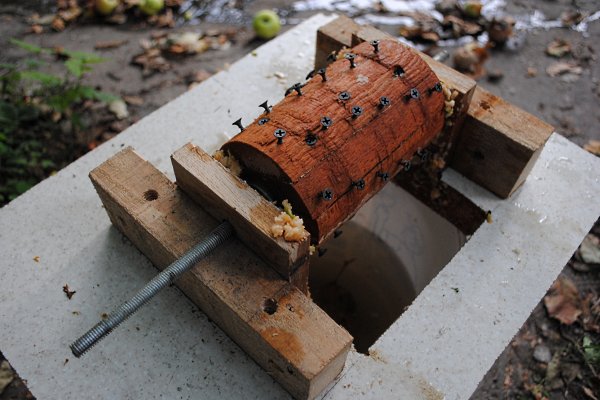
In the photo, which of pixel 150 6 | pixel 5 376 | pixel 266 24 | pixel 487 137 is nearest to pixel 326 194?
pixel 487 137

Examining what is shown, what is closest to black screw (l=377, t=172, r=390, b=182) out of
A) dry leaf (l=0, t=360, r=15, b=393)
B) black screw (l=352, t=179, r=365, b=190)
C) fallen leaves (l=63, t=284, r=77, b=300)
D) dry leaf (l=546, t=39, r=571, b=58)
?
black screw (l=352, t=179, r=365, b=190)

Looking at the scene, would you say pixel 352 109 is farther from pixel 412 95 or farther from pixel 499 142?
pixel 499 142

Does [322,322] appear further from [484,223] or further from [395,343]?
[484,223]

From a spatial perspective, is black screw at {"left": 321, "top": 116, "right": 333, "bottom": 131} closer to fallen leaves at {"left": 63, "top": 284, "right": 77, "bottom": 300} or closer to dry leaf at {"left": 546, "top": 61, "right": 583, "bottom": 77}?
fallen leaves at {"left": 63, "top": 284, "right": 77, "bottom": 300}

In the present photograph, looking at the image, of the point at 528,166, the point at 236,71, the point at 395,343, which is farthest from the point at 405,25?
the point at 395,343

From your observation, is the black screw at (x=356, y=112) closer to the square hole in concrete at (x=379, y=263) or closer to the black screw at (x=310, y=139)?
the black screw at (x=310, y=139)
